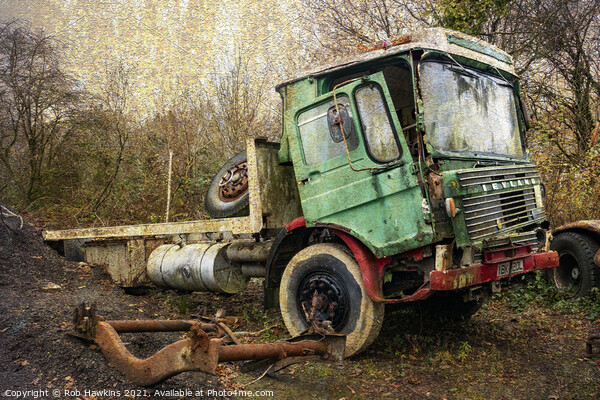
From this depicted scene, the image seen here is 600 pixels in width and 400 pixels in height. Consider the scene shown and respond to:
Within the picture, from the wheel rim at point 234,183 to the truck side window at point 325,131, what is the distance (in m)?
1.29

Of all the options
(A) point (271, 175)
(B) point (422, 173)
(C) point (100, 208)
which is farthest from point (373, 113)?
(C) point (100, 208)

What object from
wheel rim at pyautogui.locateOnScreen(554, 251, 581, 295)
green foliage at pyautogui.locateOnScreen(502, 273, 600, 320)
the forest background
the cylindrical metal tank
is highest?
the forest background

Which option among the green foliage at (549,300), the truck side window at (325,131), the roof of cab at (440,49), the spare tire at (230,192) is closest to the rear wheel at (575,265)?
the green foliage at (549,300)

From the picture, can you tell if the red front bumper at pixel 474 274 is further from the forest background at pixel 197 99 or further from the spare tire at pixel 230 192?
the forest background at pixel 197 99

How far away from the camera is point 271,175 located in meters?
5.66

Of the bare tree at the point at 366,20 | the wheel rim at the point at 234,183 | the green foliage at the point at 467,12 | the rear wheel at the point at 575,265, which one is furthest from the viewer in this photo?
the bare tree at the point at 366,20

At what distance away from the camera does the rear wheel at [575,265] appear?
6352mm

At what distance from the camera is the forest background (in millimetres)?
8930

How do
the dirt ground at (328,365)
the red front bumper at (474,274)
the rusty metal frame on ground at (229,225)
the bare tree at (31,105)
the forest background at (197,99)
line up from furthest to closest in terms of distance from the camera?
the bare tree at (31,105), the forest background at (197,99), the rusty metal frame on ground at (229,225), the red front bumper at (474,274), the dirt ground at (328,365)

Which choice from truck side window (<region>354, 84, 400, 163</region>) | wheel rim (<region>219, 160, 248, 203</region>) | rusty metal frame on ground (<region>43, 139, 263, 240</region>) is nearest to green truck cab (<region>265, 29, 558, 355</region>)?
truck side window (<region>354, 84, 400, 163</region>)

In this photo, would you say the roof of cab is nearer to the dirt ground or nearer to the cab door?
the cab door

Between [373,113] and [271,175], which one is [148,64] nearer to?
[271,175]

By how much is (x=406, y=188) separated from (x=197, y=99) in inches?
383

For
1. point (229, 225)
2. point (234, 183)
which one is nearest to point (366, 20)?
point (234, 183)
